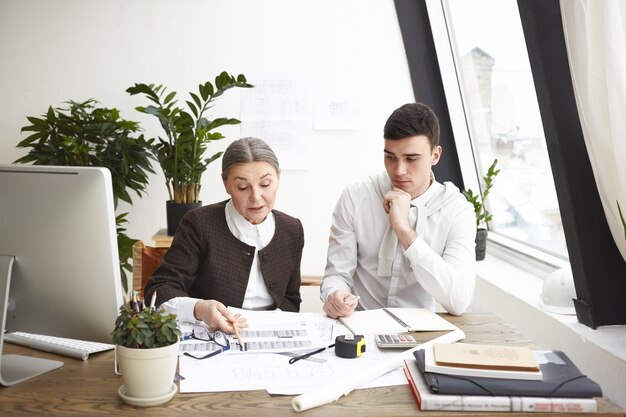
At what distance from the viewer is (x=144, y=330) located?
4.60ft

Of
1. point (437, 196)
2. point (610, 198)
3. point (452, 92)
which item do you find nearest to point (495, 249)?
point (452, 92)

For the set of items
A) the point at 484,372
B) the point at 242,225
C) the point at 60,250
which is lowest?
the point at 484,372

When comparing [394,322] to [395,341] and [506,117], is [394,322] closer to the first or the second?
[395,341]

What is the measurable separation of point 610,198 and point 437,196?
2.20ft

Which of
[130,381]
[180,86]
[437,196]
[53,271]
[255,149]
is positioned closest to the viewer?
[130,381]

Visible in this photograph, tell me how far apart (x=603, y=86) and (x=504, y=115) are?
1.75 meters

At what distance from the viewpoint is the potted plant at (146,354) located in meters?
1.39

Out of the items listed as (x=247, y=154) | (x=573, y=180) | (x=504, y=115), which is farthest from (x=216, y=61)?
(x=573, y=180)

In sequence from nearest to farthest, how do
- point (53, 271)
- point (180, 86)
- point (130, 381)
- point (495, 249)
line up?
point (130, 381), point (53, 271), point (495, 249), point (180, 86)

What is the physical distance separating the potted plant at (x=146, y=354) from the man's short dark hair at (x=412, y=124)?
123 centimetres

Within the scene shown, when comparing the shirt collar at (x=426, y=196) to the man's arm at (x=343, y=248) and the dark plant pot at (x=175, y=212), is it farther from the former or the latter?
the dark plant pot at (x=175, y=212)

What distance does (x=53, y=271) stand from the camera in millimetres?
1555

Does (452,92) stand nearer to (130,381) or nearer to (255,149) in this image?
(255,149)

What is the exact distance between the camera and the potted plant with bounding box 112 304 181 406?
4.56 feet
